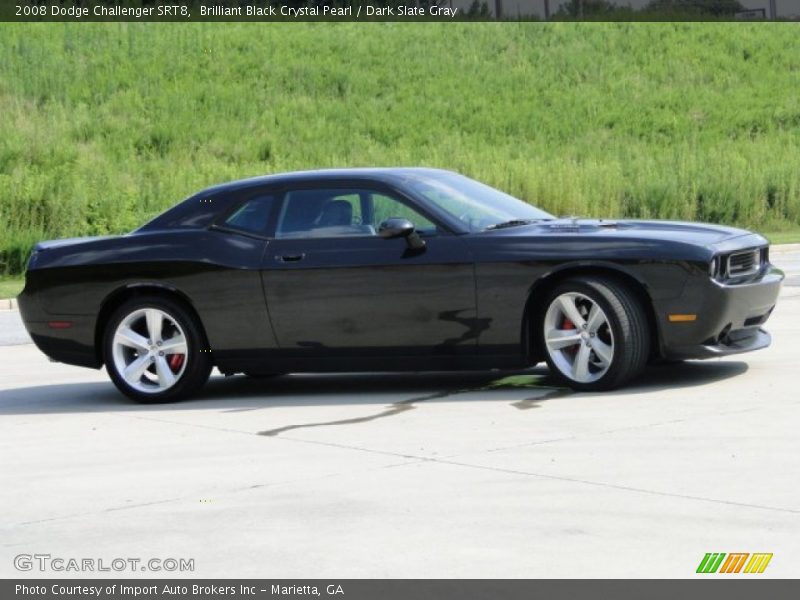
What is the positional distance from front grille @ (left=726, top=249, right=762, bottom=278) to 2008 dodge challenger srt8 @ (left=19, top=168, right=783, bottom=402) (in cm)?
2

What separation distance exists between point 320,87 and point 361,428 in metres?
47.4

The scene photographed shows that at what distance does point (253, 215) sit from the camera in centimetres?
1080

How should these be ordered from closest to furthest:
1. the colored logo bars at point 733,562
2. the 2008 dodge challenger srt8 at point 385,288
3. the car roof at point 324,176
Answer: the colored logo bars at point 733,562 < the 2008 dodge challenger srt8 at point 385,288 < the car roof at point 324,176

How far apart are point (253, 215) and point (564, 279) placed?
2.22 meters

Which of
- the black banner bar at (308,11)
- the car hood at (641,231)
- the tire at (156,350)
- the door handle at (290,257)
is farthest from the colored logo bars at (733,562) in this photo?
the black banner bar at (308,11)

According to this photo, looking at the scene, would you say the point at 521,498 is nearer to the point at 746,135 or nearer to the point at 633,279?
the point at 633,279

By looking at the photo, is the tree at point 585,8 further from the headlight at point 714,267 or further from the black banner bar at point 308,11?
the headlight at point 714,267

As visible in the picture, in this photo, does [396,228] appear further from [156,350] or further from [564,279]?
[156,350]

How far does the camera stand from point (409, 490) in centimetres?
708

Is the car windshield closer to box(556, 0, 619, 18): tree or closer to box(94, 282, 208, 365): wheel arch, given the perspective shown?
box(94, 282, 208, 365): wheel arch

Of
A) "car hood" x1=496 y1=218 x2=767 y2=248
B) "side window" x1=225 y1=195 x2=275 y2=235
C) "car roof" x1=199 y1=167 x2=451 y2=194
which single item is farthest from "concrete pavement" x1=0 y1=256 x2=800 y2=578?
"car roof" x1=199 y1=167 x2=451 y2=194

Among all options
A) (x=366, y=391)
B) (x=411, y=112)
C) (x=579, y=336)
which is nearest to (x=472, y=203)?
(x=579, y=336)

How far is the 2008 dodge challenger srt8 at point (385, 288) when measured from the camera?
9.88 m

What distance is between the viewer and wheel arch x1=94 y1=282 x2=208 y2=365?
35.2ft
